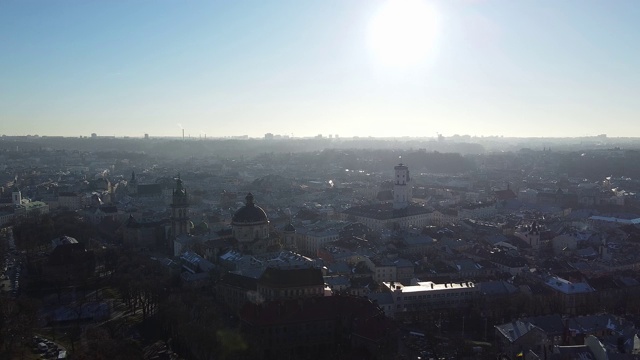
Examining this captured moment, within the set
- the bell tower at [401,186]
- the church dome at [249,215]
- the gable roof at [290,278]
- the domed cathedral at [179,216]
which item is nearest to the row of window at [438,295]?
the gable roof at [290,278]

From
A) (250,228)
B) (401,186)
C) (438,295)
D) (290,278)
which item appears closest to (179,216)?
(250,228)

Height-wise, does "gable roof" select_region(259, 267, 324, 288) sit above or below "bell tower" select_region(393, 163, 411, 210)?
below

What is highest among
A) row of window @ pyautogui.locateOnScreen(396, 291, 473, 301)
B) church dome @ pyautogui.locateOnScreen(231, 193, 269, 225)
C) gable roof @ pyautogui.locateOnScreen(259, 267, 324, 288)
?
church dome @ pyautogui.locateOnScreen(231, 193, 269, 225)

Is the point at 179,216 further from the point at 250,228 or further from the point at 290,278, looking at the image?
the point at 290,278

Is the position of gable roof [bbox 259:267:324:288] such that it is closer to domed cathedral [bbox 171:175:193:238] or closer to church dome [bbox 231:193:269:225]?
church dome [bbox 231:193:269:225]

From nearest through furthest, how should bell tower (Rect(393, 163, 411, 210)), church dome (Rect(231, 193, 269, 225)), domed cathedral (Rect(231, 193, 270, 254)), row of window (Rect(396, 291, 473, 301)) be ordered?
1. row of window (Rect(396, 291, 473, 301))
2. domed cathedral (Rect(231, 193, 270, 254))
3. church dome (Rect(231, 193, 269, 225))
4. bell tower (Rect(393, 163, 411, 210))

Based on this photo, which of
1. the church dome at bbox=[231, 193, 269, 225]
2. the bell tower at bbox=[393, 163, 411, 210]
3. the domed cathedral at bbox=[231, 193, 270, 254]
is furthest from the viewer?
the bell tower at bbox=[393, 163, 411, 210]

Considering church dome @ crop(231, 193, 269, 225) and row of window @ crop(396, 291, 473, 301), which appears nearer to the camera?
row of window @ crop(396, 291, 473, 301)

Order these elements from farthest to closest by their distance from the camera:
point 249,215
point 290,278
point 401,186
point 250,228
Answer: point 401,186, point 249,215, point 250,228, point 290,278

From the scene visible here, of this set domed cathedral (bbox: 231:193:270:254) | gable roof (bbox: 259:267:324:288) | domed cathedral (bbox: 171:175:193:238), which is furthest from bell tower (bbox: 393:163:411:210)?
gable roof (bbox: 259:267:324:288)
